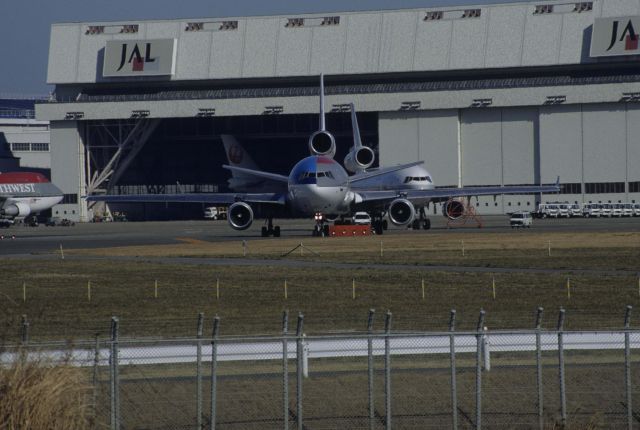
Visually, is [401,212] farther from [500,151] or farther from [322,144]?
[500,151]

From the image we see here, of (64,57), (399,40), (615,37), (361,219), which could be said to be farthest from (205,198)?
(64,57)

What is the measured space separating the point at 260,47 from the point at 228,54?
3.47m

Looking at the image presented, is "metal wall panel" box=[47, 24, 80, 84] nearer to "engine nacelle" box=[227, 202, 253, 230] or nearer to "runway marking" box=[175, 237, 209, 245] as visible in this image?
"runway marking" box=[175, 237, 209, 245]

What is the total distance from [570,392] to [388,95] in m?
96.9

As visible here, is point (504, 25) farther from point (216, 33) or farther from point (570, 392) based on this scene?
point (570, 392)

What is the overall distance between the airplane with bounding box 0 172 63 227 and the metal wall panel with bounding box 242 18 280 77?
22.9 metres

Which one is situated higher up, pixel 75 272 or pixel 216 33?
pixel 216 33

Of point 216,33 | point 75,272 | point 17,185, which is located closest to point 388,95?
point 216,33

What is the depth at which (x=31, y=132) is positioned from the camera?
156625mm

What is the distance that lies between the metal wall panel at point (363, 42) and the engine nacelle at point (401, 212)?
4684 cm

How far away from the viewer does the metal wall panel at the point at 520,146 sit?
381 feet

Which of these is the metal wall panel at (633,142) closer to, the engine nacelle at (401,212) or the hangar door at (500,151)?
the hangar door at (500,151)

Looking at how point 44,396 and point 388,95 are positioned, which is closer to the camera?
point 44,396

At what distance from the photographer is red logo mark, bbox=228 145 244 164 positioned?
122 m
